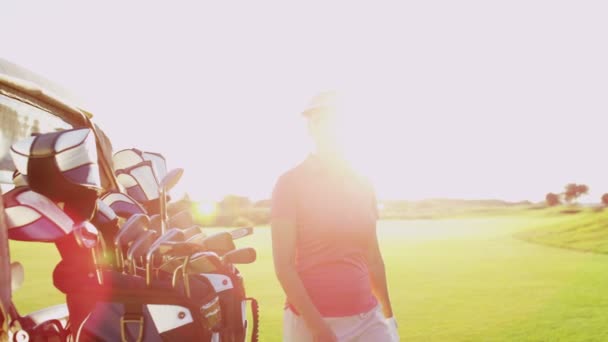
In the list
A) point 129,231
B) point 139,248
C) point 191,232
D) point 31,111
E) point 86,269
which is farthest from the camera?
point 191,232

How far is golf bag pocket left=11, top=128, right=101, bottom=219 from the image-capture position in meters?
3.36

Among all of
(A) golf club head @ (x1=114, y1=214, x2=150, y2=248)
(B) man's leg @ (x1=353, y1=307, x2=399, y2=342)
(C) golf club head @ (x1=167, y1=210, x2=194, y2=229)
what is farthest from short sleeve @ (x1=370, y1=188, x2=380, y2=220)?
(C) golf club head @ (x1=167, y1=210, x2=194, y2=229)

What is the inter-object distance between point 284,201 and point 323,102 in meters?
0.51

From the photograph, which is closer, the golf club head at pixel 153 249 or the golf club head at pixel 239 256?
the golf club head at pixel 153 249

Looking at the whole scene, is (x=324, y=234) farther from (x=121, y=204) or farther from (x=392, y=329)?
(x=121, y=204)

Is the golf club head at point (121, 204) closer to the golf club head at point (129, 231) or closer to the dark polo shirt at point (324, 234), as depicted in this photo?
the golf club head at point (129, 231)

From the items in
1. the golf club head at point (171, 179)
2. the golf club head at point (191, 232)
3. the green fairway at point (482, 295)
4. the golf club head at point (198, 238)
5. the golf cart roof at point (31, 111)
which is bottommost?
the green fairway at point (482, 295)

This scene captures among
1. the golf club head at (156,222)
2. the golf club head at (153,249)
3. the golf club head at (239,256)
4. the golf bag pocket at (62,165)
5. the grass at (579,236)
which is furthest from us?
the grass at (579,236)

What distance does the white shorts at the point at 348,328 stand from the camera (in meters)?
3.26

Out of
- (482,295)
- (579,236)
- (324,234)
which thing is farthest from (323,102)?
(579,236)

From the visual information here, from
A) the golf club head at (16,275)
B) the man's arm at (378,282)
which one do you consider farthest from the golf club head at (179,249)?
the man's arm at (378,282)

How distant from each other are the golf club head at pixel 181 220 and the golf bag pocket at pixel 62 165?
1.43 metres

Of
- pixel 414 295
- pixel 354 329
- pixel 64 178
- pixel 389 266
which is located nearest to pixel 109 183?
pixel 64 178

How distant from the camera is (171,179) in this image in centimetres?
493
